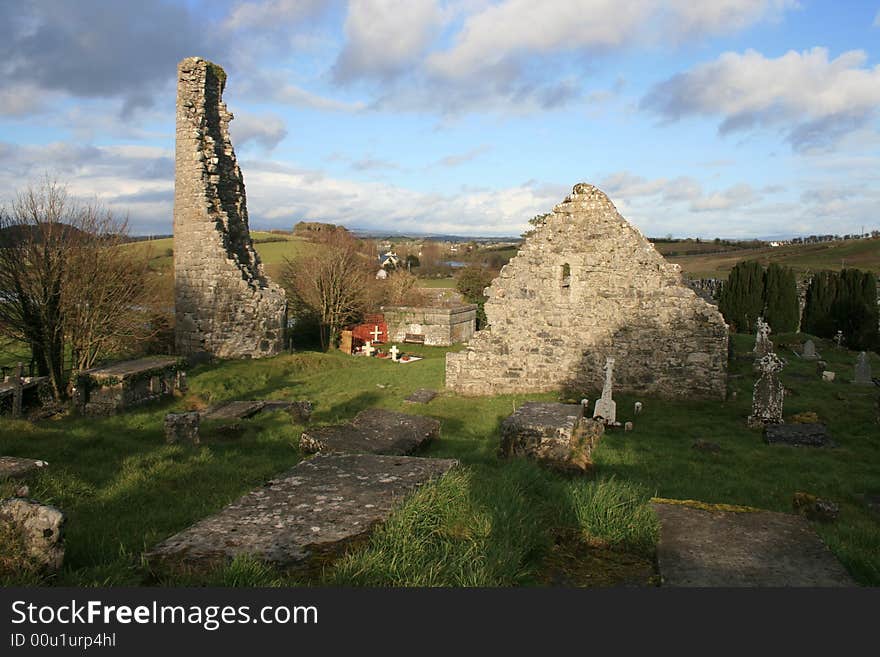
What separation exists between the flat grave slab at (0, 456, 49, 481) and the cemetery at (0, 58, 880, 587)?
25 mm

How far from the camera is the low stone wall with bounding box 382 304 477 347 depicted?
119 ft

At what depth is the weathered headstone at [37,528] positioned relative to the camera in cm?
334

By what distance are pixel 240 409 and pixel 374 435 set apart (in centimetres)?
547

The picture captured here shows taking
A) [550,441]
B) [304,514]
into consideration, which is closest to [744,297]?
A: [550,441]

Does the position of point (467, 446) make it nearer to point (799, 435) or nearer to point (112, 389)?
point (799, 435)

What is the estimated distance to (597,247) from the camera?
15148 mm

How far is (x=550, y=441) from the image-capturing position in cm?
802

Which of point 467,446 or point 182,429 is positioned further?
point 182,429

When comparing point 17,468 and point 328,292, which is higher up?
point 328,292

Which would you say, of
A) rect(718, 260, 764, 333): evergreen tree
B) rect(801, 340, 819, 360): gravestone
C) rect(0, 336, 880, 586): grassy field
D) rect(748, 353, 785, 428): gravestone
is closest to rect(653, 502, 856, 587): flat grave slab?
rect(0, 336, 880, 586): grassy field

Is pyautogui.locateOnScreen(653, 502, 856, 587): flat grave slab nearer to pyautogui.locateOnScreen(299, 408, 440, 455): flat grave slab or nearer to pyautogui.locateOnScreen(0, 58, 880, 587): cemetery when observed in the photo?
pyautogui.locateOnScreen(0, 58, 880, 587): cemetery

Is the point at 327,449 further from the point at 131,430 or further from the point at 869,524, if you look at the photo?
the point at 869,524

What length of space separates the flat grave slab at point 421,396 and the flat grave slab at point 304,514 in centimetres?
952

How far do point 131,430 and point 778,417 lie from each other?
1202 centimetres
